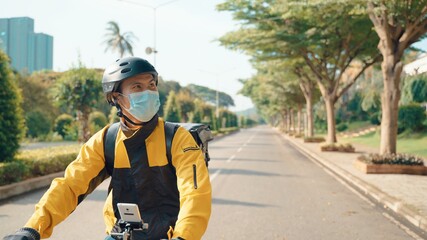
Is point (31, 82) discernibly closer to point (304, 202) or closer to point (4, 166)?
point (4, 166)

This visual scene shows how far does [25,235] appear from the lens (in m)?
2.00

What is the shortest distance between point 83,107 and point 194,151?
693 inches

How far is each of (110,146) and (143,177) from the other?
31 centimetres

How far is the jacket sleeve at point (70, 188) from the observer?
2193mm

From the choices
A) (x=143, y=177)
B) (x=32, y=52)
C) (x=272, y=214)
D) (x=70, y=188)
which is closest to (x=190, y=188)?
(x=143, y=177)

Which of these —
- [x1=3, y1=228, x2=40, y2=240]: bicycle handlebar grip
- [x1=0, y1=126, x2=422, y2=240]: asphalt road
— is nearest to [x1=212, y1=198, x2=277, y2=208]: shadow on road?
[x1=0, y1=126, x2=422, y2=240]: asphalt road

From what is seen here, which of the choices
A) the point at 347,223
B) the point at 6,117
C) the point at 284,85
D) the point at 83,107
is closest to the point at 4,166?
the point at 6,117

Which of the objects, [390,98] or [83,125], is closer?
[390,98]

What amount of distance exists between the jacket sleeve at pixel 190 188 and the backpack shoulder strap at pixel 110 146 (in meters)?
0.40

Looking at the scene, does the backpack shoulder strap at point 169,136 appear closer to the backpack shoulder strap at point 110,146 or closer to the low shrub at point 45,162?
the backpack shoulder strap at point 110,146

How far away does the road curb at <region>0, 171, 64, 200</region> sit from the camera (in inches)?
351

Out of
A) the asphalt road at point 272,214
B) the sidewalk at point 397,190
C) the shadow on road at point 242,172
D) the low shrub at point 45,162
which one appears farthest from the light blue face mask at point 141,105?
the shadow on road at point 242,172

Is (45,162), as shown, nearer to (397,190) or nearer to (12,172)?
(12,172)

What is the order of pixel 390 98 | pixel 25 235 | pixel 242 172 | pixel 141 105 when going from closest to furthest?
pixel 25 235 < pixel 141 105 < pixel 242 172 < pixel 390 98
